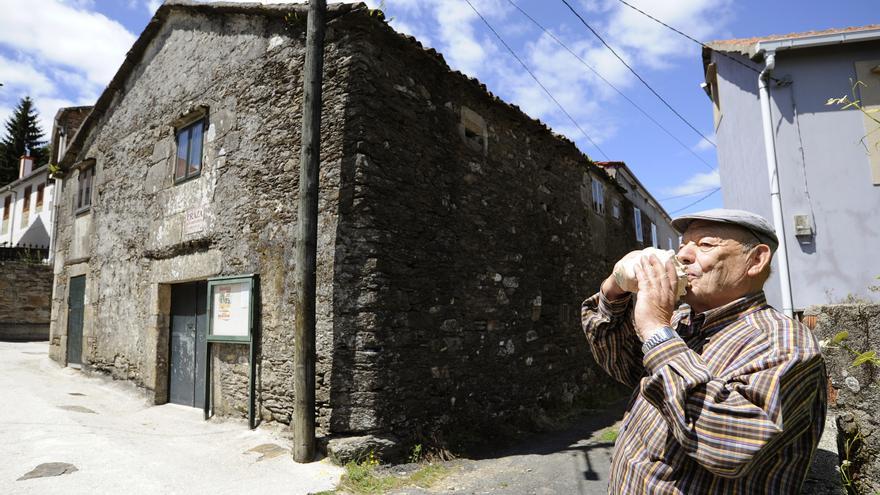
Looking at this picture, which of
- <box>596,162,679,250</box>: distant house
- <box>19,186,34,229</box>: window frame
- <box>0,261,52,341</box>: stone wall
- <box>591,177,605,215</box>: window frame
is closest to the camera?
<box>591,177,605,215</box>: window frame

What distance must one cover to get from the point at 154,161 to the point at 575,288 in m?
7.53

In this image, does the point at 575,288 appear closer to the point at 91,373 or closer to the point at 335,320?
the point at 335,320

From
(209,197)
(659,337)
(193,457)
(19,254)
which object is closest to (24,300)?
(19,254)

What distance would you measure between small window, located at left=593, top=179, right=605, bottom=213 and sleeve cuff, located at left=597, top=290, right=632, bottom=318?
961 centimetres

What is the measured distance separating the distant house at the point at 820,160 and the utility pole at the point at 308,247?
6.56 metres

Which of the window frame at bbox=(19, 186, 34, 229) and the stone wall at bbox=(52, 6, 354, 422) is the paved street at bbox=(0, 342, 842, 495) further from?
the window frame at bbox=(19, 186, 34, 229)

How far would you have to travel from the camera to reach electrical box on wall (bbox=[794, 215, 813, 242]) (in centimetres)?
776

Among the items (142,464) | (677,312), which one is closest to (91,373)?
(142,464)

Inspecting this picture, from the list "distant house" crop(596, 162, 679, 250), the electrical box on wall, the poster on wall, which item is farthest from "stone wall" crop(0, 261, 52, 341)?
the electrical box on wall

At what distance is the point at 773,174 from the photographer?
316 inches

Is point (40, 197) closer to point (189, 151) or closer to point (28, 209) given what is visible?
point (28, 209)

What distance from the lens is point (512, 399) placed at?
23.9 ft

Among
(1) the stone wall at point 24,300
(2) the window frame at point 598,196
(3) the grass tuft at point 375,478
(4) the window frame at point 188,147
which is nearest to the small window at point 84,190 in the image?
(4) the window frame at point 188,147

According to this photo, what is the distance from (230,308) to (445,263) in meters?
2.76
